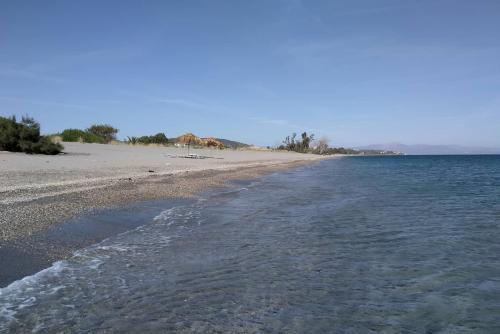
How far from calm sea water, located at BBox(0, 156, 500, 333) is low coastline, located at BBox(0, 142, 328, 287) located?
1.44ft

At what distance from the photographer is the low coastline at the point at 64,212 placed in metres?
6.75

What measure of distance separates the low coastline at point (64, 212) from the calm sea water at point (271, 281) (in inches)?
17.3

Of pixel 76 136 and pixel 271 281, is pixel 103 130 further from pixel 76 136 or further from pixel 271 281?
pixel 271 281

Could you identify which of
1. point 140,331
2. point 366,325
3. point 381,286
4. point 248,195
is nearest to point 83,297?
point 140,331

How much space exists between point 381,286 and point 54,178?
43.6 feet

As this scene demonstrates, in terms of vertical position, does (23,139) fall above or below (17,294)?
above

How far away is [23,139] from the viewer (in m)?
26.8

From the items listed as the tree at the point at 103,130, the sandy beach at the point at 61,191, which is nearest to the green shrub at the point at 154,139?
the tree at the point at 103,130

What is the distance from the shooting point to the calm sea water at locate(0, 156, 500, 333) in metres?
4.45

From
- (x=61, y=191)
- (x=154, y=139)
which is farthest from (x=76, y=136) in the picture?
(x=61, y=191)

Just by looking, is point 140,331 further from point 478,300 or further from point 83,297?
point 478,300

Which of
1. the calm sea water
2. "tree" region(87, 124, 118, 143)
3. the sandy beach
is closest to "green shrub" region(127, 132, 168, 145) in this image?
"tree" region(87, 124, 118, 143)

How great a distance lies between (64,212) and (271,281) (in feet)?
20.6

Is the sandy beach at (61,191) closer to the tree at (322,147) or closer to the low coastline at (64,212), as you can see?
the low coastline at (64,212)
